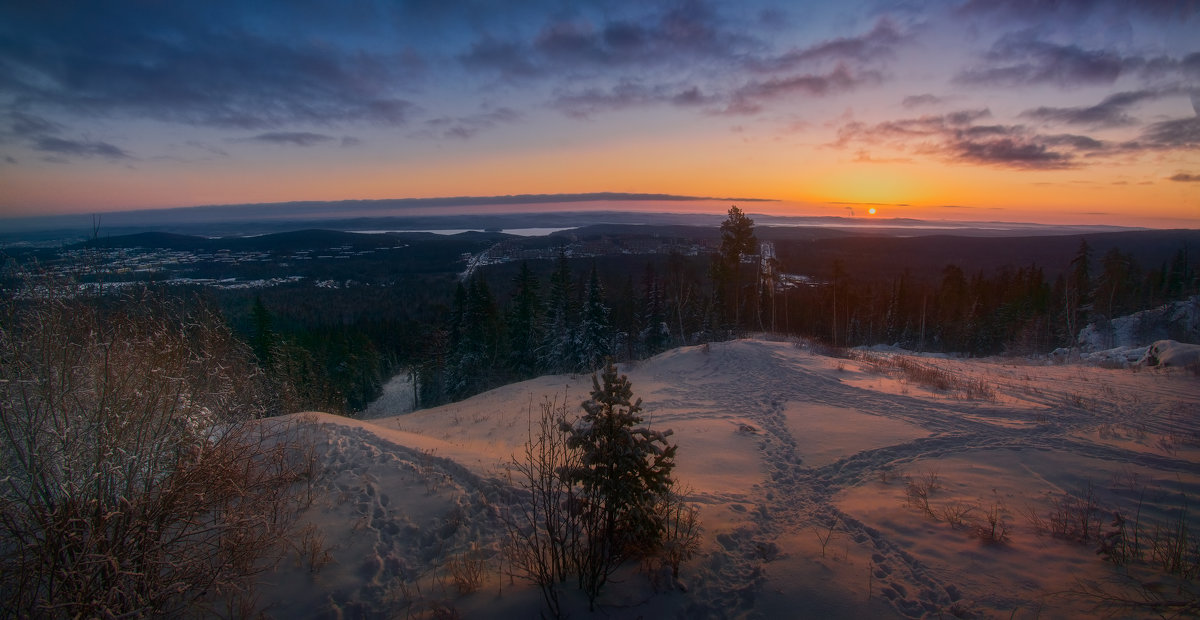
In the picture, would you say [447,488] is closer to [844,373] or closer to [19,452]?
[19,452]

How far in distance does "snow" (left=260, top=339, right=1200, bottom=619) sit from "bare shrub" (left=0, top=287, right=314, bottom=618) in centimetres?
80

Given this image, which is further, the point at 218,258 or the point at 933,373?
the point at 218,258

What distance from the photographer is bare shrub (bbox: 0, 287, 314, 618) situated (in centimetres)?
339

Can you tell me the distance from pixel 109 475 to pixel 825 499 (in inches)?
306

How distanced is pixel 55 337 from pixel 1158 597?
9.52 meters

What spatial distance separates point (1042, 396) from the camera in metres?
10.5

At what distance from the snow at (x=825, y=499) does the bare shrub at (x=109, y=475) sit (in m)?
0.80

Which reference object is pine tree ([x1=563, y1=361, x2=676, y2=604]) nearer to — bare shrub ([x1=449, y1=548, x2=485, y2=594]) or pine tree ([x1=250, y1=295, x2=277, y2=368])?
bare shrub ([x1=449, y1=548, x2=485, y2=594])

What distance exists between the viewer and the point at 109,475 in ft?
12.7

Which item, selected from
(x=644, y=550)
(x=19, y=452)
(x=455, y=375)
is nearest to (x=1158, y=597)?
(x=644, y=550)

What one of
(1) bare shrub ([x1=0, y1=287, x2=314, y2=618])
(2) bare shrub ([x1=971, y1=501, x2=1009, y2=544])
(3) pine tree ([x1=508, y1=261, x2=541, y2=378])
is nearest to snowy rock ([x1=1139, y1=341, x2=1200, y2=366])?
(2) bare shrub ([x1=971, y1=501, x2=1009, y2=544])

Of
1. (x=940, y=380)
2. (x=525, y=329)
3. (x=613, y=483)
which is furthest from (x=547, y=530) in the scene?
(x=525, y=329)

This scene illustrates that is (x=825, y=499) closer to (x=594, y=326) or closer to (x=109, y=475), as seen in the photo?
(x=109, y=475)

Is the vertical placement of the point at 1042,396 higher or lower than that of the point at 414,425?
higher
